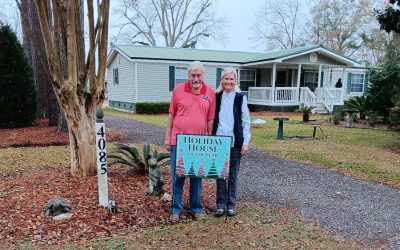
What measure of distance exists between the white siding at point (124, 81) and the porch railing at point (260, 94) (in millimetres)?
7566

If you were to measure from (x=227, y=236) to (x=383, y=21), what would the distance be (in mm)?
8679

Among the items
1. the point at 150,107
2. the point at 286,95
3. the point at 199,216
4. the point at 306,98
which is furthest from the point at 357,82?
the point at 199,216

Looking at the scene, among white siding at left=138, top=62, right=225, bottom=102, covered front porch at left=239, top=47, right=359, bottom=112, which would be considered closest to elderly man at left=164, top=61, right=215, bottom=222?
white siding at left=138, top=62, right=225, bottom=102

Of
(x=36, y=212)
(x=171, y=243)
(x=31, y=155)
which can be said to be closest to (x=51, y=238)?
(x=36, y=212)

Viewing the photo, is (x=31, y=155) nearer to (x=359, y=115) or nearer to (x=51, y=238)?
(x=51, y=238)

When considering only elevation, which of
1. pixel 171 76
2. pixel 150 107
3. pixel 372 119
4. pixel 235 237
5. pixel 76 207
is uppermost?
pixel 171 76

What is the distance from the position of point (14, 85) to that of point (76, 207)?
A: 877cm

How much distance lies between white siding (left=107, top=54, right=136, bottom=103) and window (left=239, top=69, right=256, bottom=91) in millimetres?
7367

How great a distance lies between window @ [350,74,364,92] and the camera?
2497cm

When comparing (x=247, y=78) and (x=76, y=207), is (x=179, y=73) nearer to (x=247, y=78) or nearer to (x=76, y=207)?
(x=247, y=78)

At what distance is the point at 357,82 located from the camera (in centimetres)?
2520

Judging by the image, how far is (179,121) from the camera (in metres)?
3.56

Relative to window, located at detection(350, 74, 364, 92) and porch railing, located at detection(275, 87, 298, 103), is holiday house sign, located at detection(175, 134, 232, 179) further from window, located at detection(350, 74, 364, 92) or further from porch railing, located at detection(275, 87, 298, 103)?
window, located at detection(350, 74, 364, 92)

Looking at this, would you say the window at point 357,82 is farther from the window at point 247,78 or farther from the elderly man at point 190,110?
the elderly man at point 190,110
